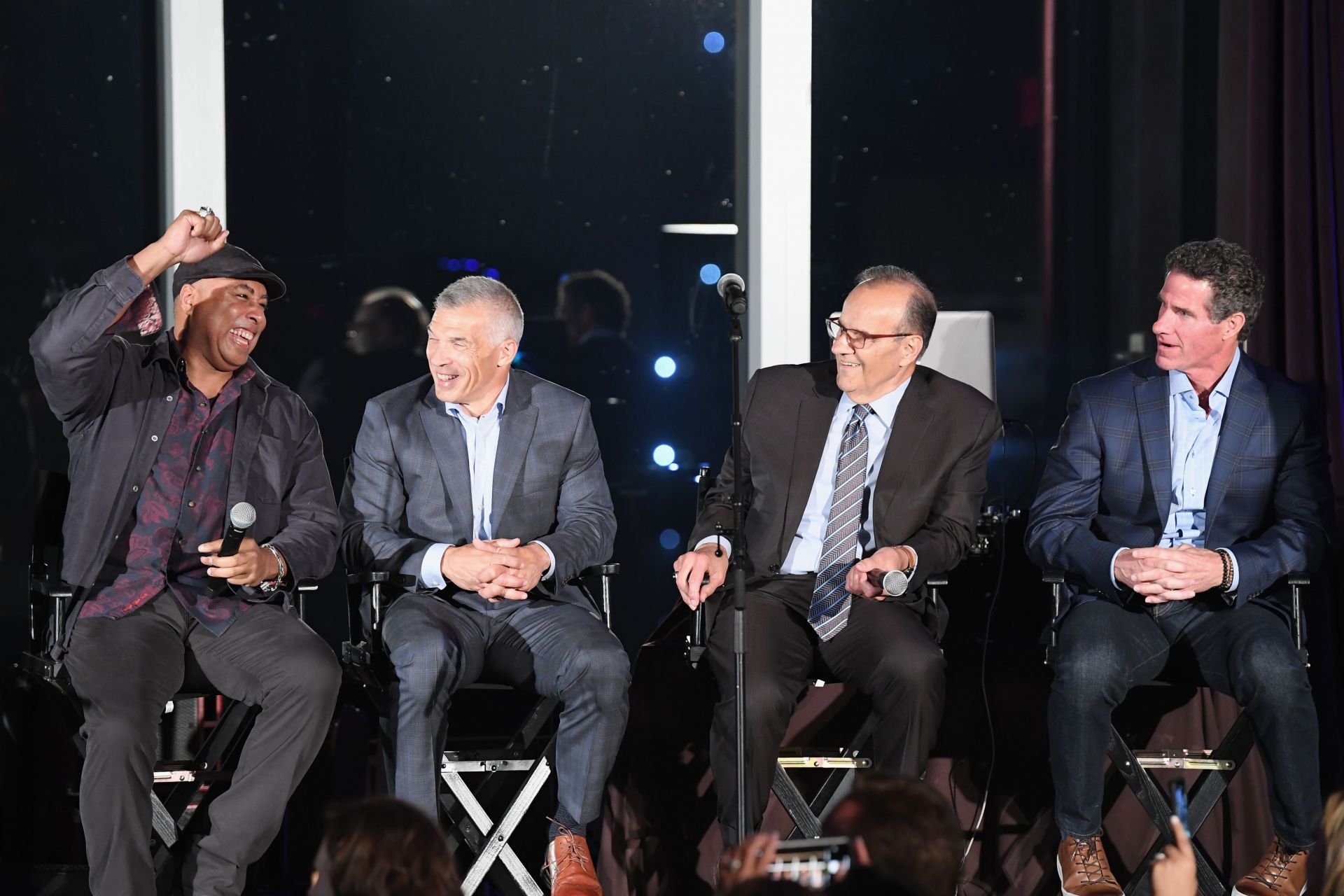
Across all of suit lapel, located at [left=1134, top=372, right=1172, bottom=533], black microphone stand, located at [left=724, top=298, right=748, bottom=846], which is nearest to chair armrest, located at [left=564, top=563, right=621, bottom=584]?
black microphone stand, located at [left=724, top=298, right=748, bottom=846]

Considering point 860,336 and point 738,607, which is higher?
point 860,336

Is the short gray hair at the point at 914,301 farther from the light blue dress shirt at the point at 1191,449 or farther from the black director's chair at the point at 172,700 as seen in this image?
the black director's chair at the point at 172,700

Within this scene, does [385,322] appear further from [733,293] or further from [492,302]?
[733,293]

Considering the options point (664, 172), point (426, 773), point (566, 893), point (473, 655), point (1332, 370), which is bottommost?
point (566, 893)

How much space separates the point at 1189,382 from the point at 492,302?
1.75 metres

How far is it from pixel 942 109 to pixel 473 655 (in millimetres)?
2509

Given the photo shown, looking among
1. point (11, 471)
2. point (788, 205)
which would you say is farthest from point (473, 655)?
point (788, 205)

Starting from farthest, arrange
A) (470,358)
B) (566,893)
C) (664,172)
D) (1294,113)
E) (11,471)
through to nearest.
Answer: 1. (664,172)
2. (11,471)
3. (1294,113)
4. (470,358)
5. (566,893)

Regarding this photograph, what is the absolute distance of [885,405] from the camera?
3.59 meters

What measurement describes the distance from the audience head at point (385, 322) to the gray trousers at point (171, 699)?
1.43 m

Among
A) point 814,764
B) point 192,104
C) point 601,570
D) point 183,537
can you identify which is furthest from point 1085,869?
point 192,104

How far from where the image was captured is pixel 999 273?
4.75m

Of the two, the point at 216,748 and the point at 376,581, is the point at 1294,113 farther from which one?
the point at 216,748

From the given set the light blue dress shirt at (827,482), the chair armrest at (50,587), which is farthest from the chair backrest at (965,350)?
the chair armrest at (50,587)
